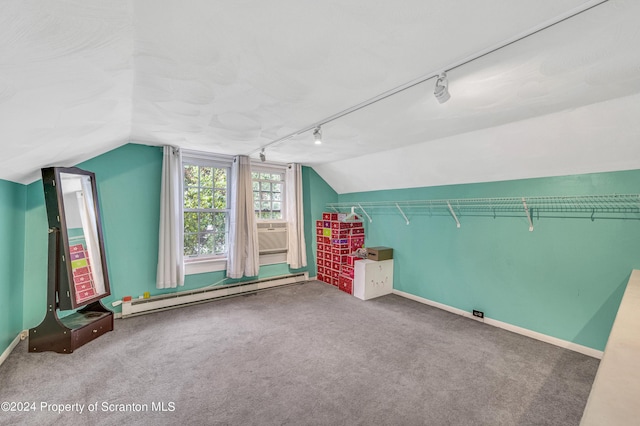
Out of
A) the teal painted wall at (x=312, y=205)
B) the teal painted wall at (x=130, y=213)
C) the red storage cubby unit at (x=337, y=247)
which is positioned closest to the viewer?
the teal painted wall at (x=130, y=213)

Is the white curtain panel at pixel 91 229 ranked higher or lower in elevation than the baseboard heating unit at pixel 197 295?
higher

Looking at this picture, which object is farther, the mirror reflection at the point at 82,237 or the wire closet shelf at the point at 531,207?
the mirror reflection at the point at 82,237

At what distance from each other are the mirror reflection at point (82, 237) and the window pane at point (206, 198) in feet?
4.46

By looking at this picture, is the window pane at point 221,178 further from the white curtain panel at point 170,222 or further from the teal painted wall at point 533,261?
the teal painted wall at point 533,261

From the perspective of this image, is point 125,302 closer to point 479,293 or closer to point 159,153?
point 159,153

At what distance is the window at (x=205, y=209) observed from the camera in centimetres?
407

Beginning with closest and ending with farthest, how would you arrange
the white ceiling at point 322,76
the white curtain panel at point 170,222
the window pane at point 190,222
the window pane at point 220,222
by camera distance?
1. the white ceiling at point 322,76
2. the white curtain panel at point 170,222
3. the window pane at point 190,222
4. the window pane at point 220,222

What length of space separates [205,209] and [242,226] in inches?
25.0

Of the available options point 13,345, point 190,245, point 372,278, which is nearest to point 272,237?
point 190,245

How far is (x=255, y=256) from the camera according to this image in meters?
4.27

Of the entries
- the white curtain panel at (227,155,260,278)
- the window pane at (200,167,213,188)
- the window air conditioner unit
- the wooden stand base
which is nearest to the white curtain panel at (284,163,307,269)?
the window air conditioner unit

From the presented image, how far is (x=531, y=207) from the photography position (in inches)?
116

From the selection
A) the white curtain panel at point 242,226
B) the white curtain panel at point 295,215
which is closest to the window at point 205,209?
the white curtain panel at point 242,226

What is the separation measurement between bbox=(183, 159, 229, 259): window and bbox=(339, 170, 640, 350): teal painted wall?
119 inches
